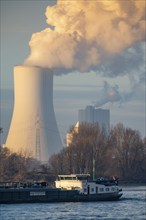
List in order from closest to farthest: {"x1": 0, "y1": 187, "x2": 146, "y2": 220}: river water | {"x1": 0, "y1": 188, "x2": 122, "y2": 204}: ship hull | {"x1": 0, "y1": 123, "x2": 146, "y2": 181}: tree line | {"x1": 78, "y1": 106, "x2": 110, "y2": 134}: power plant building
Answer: {"x1": 0, "y1": 187, "x2": 146, "y2": 220}: river water → {"x1": 0, "y1": 188, "x2": 122, "y2": 204}: ship hull → {"x1": 0, "y1": 123, "x2": 146, "y2": 181}: tree line → {"x1": 78, "y1": 106, "x2": 110, "y2": 134}: power plant building

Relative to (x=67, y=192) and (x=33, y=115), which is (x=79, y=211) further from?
(x=33, y=115)

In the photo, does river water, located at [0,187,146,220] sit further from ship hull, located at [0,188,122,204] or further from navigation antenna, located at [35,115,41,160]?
navigation antenna, located at [35,115,41,160]

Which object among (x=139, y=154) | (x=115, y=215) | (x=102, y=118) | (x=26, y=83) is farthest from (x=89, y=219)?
(x=102, y=118)

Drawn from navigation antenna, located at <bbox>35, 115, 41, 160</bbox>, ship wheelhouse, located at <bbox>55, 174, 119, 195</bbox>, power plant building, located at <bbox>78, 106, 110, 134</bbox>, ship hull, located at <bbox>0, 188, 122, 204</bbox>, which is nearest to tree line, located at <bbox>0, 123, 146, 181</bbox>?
navigation antenna, located at <bbox>35, 115, 41, 160</bbox>

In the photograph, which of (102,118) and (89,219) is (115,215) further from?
(102,118)

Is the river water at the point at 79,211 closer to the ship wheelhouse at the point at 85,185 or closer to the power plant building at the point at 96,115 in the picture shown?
the ship wheelhouse at the point at 85,185

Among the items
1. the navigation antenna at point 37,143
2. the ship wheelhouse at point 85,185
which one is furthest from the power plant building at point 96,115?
the ship wheelhouse at point 85,185

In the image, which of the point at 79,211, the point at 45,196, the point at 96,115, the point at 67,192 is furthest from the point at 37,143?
the point at 96,115
